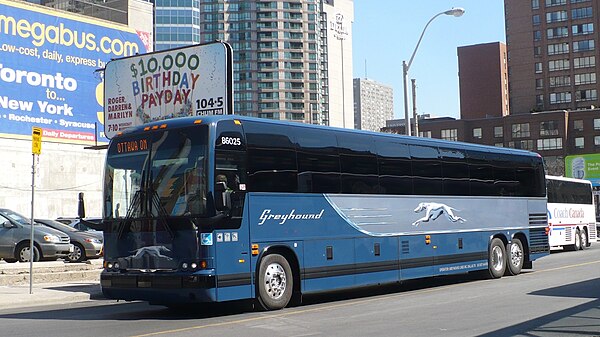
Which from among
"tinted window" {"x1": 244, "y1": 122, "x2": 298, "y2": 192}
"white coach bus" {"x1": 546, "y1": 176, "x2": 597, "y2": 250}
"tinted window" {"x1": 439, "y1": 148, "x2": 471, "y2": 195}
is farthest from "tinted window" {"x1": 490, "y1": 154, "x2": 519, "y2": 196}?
"white coach bus" {"x1": 546, "y1": 176, "x2": 597, "y2": 250}

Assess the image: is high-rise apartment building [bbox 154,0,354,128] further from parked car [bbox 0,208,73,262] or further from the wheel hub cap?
the wheel hub cap

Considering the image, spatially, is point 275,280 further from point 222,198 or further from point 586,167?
point 586,167

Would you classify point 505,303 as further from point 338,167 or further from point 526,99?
point 526,99

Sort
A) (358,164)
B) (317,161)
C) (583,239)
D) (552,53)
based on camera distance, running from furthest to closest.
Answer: (552,53) → (583,239) → (358,164) → (317,161)

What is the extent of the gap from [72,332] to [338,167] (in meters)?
6.69

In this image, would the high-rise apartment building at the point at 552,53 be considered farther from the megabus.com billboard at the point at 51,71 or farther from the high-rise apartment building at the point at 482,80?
the megabus.com billboard at the point at 51,71

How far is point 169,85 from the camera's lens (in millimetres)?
26250

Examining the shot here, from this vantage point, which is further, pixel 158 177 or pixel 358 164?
pixel 358 164

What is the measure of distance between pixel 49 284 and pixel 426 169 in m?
10.7

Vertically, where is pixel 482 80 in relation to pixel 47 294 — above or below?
above

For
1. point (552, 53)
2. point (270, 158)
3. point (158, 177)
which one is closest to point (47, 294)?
point (158, 177)

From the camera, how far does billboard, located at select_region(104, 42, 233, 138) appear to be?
25156 mm

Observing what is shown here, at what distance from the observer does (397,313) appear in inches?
554

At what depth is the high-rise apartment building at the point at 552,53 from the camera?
141000mm
